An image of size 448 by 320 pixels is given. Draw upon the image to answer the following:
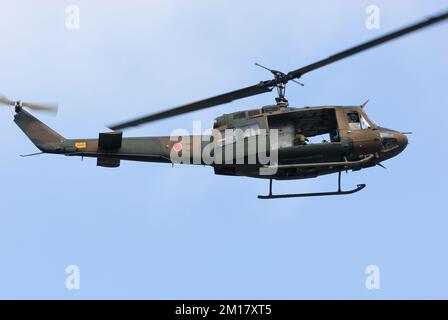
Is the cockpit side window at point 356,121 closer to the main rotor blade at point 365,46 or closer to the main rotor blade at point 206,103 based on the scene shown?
the main rotor blade at point 365,46

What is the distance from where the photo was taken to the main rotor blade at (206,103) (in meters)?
18.3

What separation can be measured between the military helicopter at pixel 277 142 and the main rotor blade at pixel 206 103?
0.10ft

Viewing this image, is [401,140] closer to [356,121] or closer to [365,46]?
[356,121]

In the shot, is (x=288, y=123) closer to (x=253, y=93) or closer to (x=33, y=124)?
(x=253, y=93)

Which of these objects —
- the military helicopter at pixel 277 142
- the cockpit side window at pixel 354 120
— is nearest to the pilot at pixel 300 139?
the military helicopter at pixel 277 142

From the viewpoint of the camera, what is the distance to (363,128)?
1986cm

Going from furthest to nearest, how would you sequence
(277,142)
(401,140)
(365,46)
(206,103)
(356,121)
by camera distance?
(401,140) → (356,121) → (277,142) → (206,103) → (365,46)

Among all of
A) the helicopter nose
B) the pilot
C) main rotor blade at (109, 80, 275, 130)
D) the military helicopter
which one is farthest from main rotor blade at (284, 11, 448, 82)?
the helicopter nose

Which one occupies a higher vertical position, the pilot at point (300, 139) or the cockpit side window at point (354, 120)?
the cockpit side window at point (354, 120)

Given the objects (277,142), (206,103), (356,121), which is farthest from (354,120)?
(206,103)

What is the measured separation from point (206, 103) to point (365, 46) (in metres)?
3.87

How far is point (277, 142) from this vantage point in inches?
763

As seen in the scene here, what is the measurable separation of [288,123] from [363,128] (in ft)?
6.19
